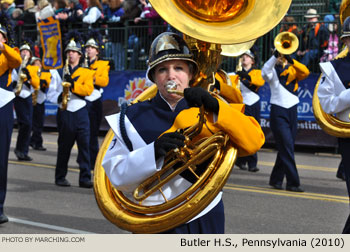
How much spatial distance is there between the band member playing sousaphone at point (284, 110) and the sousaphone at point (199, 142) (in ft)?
17.6

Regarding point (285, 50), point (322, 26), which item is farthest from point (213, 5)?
point (322, 26)

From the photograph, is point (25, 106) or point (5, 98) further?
point (25, 106)

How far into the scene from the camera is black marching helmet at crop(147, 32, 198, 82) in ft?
10.6

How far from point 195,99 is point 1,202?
3.94 metres

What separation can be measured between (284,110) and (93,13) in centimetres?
923

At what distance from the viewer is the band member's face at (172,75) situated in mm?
3236

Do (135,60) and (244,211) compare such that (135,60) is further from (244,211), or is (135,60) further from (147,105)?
(147,105)

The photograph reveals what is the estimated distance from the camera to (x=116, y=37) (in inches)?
659

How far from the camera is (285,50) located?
355 inches

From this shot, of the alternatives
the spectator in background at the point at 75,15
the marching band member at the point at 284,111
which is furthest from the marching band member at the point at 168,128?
the spectator in background at the point at 75,15

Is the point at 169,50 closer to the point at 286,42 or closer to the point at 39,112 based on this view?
the point at 286,42

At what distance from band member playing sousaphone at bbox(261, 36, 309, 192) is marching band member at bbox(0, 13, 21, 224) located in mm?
3799

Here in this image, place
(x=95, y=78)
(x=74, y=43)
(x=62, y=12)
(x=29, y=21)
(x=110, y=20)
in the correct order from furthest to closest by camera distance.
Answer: (x=29, y=21), (x=62, y=12), (x=110, y=20), (x=95, y=78), (x=74, y=43)

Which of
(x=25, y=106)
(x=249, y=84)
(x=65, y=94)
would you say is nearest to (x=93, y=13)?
(x=25, y=106)
